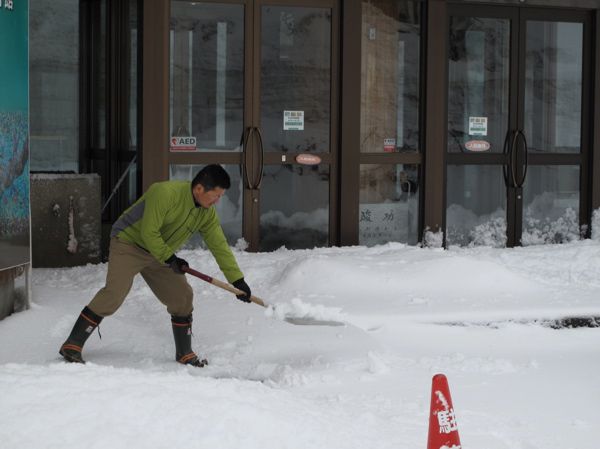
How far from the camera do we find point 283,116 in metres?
12.3

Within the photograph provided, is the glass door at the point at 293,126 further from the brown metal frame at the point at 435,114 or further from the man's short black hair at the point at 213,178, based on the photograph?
the man's short black hair at the point at 213,178

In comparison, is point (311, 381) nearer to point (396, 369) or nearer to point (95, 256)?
point (396, 369)

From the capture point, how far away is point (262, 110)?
12.2 m

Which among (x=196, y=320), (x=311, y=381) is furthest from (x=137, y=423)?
(x=196, y=320)

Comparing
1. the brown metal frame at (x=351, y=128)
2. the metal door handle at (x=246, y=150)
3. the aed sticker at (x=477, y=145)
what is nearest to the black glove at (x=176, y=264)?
the metal door handle at (x=246, y=150)

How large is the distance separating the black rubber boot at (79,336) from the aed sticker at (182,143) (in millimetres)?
4185

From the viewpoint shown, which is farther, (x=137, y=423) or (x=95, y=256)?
(x=95, y=256)

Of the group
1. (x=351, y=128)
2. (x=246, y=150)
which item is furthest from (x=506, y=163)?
(x=246, y=150)

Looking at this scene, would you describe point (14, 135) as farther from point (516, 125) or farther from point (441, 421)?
point (516, 125)

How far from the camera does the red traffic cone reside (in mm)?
5156

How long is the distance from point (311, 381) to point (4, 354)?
240cm

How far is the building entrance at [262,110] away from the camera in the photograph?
11.9 m

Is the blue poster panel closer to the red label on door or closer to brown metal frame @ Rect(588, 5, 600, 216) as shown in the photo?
the red label on door

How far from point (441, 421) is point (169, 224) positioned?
3.39 meters
